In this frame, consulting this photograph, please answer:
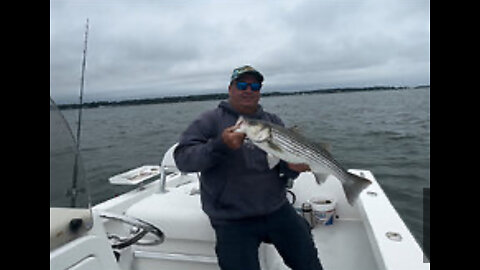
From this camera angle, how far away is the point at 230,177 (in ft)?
8.98

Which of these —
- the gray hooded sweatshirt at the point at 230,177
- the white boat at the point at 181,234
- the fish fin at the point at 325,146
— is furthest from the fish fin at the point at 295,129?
the white boat at the point at 181,234

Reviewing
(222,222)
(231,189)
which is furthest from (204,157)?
(222,222)

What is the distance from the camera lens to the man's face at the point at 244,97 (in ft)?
9.55

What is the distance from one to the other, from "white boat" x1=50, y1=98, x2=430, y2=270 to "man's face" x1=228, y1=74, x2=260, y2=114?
1.07 m

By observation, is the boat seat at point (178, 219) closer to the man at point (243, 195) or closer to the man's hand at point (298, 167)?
the man at point (243, 195)

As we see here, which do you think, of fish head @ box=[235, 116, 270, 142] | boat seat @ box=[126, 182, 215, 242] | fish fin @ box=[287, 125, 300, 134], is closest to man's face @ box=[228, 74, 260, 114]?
fish fin @ box=[287, 125, 300, 134]

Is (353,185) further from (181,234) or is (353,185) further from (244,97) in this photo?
(181,234)

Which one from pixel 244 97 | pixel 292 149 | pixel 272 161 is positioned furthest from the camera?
pixel 244 97

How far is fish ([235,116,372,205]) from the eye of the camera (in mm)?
2371

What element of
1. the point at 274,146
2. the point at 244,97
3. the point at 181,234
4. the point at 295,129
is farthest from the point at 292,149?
the point at 181,234

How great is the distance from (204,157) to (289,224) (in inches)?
36.9

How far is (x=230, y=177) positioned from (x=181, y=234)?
0.85m
